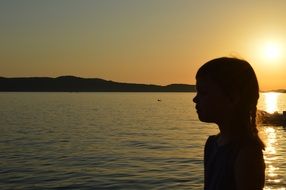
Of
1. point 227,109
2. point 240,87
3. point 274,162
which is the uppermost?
point 240,87

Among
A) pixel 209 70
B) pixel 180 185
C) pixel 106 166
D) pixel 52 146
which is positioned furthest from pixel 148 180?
pixel 209 70

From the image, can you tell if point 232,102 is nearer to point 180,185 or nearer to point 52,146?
point 180,185

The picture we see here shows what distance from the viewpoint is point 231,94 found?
329cm

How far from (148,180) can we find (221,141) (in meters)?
20.4

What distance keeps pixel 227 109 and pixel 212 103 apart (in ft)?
0.35

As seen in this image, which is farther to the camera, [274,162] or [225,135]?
[274,162]

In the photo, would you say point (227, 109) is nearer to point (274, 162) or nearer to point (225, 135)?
point (225, 135)

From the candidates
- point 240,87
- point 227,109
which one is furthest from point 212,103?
point 240,87

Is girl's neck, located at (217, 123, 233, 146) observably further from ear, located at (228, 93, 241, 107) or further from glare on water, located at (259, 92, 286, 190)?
glare on water, located at (259, 92, 286, 190)

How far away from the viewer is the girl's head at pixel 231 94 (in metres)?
3.29

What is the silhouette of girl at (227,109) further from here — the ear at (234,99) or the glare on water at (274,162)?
the glare on water at (274,162)

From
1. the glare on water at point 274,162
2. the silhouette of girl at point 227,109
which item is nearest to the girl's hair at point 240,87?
the silhouette of girl at point 227,109

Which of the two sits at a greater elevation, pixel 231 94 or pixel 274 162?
pixel 231 94

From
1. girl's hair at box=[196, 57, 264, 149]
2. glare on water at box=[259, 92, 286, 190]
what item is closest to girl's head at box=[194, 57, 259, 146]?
girl's hair at box=[196, 57, 264, 149]
